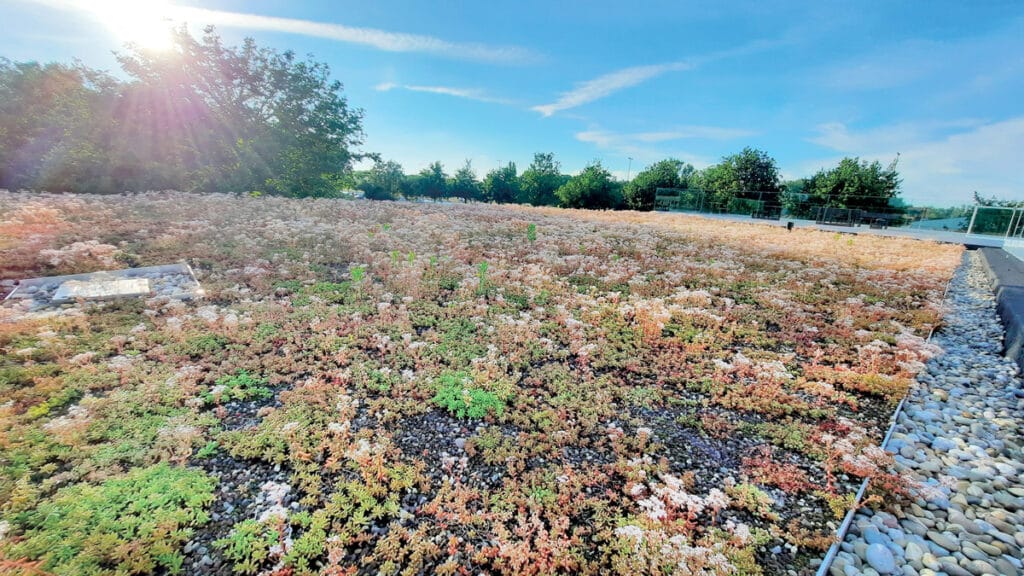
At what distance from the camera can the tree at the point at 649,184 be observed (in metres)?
56.9

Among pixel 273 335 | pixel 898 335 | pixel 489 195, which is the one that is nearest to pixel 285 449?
pixel 273 335

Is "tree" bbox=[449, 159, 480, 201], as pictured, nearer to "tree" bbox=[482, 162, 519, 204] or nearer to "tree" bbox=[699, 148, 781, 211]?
"tree" bbox=[482, 162, 519, 204]

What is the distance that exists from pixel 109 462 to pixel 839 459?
7.06 m

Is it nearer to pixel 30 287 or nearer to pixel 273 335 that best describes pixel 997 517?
pixel 273 335

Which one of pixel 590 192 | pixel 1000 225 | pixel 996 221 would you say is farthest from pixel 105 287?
pixel 590 192

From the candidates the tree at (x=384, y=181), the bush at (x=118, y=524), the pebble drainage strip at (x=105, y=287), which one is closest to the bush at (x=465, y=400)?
the bush at (x=118, y=524)

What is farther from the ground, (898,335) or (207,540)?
(898,335)

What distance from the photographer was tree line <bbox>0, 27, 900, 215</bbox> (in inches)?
821

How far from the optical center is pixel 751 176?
52062mm

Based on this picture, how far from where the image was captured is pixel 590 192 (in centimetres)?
5678

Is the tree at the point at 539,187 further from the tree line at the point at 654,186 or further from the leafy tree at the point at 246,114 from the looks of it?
the leafy tree at the point at 246,114

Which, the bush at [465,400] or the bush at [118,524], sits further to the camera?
the bush at [465,400]

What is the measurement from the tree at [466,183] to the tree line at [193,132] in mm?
33621

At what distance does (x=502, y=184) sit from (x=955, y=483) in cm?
6886
